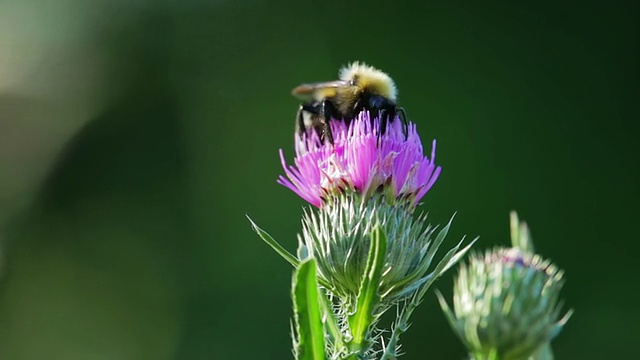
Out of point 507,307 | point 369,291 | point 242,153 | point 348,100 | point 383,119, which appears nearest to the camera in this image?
point 507,307

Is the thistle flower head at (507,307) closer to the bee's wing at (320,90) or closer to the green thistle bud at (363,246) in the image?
the green thistle bud at (363,246)

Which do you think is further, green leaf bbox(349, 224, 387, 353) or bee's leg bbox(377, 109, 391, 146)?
bee's leg bbox(377, 109, 391, 146)

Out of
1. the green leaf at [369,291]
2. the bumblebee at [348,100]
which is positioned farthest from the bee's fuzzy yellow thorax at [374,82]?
the green leaf at [369,291]

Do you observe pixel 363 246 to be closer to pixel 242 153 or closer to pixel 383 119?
pixel 383 119

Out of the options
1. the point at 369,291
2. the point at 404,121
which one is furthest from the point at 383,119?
the point at 369,291

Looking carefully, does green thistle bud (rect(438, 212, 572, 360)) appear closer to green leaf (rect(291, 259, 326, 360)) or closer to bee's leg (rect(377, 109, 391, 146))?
green leaf (rect(291, 259, 326, 360))

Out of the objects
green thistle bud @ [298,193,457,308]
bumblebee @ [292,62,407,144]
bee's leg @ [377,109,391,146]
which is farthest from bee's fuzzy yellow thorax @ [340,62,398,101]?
green thistle bud @ [298,193,457,308]
